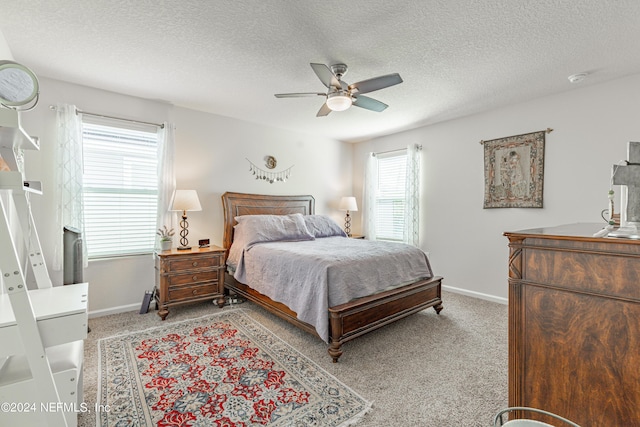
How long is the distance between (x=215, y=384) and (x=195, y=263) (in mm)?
1691

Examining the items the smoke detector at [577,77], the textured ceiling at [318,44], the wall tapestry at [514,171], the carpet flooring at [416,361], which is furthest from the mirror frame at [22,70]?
the wall tapestry at [514,171]

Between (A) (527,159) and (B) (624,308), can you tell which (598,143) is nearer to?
(A) (527,159)

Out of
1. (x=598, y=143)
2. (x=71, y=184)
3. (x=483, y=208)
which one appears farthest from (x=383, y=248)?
(x=71, y=184)

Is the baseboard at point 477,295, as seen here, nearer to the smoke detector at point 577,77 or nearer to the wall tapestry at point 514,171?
the wall tapestry at point 514,171

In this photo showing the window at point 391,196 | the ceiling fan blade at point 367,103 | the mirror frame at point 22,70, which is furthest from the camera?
the window at point 391,196

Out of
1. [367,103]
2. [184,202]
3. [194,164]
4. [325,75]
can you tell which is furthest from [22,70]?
[194,164]

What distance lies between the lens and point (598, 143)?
3.08 meters

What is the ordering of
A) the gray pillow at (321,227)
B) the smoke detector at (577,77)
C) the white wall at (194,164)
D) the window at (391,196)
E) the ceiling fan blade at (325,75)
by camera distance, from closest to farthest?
the ceiling fan blade at (325,75)
the smoke detector at (577,77)
the white wall at (194,164)
the gray pillow at (321,227)
the window at (391,196)

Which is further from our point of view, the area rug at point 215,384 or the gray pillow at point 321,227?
the gray pillow at point 321,227

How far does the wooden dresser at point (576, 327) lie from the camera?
102cm

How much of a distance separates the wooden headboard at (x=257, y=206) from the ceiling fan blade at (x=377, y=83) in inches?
96.5

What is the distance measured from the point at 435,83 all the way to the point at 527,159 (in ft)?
5.20

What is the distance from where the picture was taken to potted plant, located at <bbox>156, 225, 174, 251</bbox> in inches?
134

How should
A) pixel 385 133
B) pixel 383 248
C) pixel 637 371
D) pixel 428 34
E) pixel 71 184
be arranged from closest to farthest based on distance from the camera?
pixel 637 371 < pixel 428 34 < pixel 71 184 < pixel 383 248 < pixel 385 133
